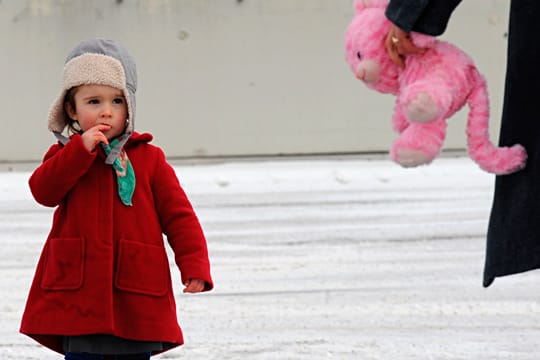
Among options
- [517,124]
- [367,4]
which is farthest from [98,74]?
[517,124]

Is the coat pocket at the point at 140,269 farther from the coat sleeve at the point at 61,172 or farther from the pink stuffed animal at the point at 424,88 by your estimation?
the pink stuffed animal at the point at 424,88

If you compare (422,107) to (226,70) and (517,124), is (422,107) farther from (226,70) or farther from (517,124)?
(226,70)

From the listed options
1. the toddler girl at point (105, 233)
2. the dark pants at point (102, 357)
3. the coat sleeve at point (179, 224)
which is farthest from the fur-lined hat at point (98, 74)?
the dark pants at point (102, 357)

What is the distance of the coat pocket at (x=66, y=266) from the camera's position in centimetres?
250

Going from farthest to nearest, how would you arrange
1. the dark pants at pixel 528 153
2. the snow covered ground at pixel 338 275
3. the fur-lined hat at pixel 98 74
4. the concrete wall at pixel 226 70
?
the concrete wall at pixel 226 70
the snow covered ground at pixel 338 275
the fur-lined hat at pixel 98 74
the dark pants at pixel 528 153

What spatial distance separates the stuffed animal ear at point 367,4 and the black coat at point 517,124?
11cm

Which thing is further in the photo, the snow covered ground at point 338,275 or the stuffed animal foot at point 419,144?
the snow covered ground at point 338,275

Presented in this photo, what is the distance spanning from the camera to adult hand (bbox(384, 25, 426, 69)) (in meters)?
2.50

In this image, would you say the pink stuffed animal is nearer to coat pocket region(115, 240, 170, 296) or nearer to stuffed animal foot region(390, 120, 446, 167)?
stuffed animal foot region(390, 120, 446, 167)

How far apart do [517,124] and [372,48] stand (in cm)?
36

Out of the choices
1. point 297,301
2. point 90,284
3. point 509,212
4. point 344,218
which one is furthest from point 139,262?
point 344,218

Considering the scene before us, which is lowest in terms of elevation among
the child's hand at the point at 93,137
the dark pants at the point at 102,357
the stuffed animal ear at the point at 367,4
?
the dark pants at the point at 102,357

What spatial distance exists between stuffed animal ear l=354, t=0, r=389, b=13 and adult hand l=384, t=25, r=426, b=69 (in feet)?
0.27

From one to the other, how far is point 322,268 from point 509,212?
10.2 feet
